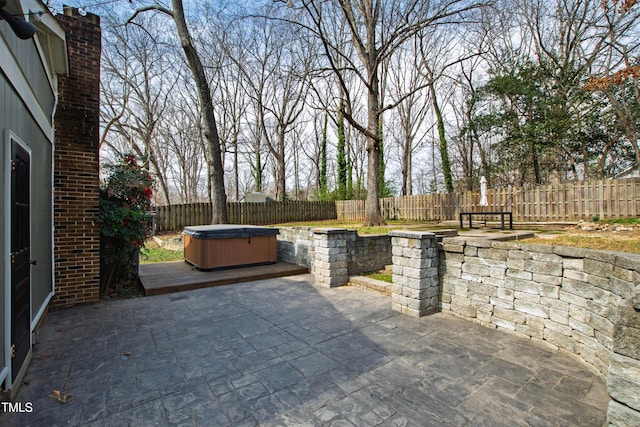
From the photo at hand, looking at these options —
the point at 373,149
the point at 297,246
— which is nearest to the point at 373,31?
the point at 373,149

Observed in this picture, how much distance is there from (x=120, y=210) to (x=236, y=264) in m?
2.34

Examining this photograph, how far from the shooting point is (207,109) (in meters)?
8.88

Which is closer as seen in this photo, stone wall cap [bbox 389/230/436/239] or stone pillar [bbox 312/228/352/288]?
stone wall cap [bbox 389/230/436/239]

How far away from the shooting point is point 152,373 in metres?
2.41

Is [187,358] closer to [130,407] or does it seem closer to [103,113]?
[130,407]

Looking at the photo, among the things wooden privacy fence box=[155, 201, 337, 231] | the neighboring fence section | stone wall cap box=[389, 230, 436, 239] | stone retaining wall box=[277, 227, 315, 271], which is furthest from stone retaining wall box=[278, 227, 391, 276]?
the neighboring fence section

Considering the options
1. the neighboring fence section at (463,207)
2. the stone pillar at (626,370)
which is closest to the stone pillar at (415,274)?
the stone pillar at (626,370)

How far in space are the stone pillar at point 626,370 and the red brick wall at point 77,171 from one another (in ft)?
18.3

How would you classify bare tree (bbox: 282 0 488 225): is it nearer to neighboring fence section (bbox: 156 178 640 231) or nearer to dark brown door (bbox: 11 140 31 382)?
neighboring fence section (bbox: 156 178 640 231)

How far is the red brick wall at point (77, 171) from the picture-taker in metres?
4.22

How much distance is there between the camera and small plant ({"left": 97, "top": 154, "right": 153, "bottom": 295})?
4637mm

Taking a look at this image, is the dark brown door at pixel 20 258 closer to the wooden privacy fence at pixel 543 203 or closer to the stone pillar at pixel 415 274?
the stone pillar at pixel 415 274

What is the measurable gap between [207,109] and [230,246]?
16.0 ft

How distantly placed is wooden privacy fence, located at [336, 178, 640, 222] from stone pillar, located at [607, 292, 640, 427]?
10219 millimetres
